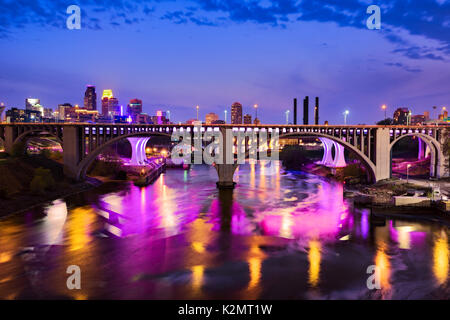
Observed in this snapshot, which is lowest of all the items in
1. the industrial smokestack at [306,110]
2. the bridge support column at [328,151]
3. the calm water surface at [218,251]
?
the calm water surface at [218,251]

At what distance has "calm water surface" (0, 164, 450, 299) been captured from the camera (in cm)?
1898

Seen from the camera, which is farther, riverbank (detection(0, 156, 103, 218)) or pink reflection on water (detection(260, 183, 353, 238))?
riverbank (detection(0, 156, 103, 218))

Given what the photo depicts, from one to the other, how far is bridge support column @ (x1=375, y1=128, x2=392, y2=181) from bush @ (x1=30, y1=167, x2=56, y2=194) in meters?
53.9

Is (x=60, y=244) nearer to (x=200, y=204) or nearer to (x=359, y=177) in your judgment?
(x=200, y=204)

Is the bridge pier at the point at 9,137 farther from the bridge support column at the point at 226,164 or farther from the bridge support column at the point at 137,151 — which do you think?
the bridge support column at the point at 226,164

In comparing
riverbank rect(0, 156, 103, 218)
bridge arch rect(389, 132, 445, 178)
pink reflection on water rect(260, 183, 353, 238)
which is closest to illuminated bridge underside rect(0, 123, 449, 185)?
bridge arch rect(389, 132, 445, 178)

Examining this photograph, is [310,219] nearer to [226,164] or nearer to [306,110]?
[226,164]

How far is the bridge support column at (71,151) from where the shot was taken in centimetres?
5553

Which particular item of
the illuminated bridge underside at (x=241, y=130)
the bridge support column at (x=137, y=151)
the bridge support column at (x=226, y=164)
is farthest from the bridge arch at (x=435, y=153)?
the bridge support column at (x=137, y=151)

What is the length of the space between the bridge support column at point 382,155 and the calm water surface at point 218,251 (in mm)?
15964

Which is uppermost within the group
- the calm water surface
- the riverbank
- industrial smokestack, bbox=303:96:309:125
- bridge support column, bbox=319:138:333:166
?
industrial smokestack, bbox=303:96:309:125

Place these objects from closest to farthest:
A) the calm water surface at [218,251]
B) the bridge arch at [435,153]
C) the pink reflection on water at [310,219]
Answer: the calm water surface at [218,251] → the pink reflection on water at [310,219] → the bridge arch at [435,153]

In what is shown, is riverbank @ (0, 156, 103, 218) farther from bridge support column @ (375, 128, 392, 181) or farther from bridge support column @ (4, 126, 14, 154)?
bridge support column @ (375, 128, 392, 181)
